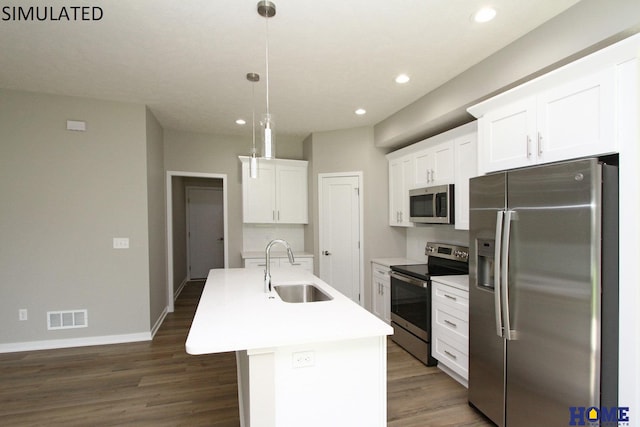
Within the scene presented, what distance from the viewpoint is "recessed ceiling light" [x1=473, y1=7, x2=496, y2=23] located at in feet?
6.10

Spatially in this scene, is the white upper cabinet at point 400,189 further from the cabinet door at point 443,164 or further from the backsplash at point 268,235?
the backsplash at point 268,235

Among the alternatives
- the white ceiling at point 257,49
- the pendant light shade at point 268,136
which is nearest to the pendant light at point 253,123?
the white ceiling at point 257,49

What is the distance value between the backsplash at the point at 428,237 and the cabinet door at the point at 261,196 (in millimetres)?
2086

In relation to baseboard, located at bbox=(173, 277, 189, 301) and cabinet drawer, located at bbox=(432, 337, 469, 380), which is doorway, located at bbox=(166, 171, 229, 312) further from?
cabinet drawer, located at bbox=(432, 337, 469, 380)

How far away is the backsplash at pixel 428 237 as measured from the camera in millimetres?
3367

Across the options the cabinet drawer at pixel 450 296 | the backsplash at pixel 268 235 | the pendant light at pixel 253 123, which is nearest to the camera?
the pendant light at pixel 253 123

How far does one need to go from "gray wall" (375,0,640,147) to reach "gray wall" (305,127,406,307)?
3.00 ft

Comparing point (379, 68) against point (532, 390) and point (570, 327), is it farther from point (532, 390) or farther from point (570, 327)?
point (532, 390)

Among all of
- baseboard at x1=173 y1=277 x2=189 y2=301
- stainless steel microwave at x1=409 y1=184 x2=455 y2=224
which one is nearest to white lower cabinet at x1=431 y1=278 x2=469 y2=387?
stainless steel microwave at x1=409 y1=184 x2=455 y2=224

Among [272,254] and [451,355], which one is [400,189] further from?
[272,254]

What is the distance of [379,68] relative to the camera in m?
2.64

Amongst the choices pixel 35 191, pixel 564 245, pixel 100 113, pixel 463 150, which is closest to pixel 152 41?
pixel 100 113

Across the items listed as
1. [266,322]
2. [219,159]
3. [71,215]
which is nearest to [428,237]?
[266,322]

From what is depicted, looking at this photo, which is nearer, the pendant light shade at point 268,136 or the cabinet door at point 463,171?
the pendant light shade at point 268,136
